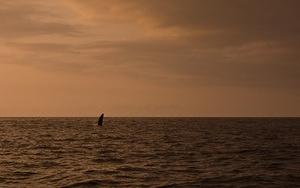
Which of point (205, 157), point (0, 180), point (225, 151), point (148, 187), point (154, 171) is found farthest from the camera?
point (225, 151)

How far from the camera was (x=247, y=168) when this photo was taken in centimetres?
3375

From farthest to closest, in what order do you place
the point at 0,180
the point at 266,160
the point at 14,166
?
the point at 266,160, the point at 14,166, the point at 0,180

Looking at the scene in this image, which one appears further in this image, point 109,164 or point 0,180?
point 109,164

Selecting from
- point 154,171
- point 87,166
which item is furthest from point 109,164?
point 154,171

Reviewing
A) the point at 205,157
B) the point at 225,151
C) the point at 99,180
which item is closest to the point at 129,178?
the point at 99,180

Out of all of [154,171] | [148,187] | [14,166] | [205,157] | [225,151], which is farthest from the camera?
[225,151]

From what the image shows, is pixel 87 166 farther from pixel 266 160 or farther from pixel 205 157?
pixel 266 160

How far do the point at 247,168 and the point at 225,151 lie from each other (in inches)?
525

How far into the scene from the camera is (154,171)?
32.4m

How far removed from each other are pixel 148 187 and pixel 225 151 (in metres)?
21.6

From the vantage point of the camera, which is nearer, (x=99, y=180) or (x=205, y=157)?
(x=99, y=180)

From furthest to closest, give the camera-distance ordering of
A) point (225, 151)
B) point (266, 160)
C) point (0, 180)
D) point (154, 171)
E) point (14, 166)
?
point (225, 151)
point (266, 160)
point (14, 166)
point (154, 171)
point (0, 180)

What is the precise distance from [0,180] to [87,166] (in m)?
8.07

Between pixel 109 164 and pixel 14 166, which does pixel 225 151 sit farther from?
pixel 14 166
